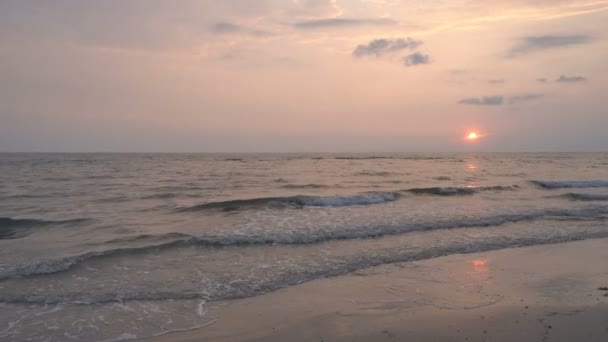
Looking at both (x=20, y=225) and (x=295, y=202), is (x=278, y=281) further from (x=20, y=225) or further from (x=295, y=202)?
(x=295, y=202)

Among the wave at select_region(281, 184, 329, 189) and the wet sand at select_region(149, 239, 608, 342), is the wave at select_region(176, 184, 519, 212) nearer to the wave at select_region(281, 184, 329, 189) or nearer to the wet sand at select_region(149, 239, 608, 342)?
the wave at select_region(281, 184, 329, 189)

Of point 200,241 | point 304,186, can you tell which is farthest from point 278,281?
point 304,186

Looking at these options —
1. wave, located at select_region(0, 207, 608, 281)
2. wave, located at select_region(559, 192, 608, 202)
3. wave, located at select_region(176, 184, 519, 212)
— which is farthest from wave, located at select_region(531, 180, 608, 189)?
wave, located at select_region(0, 207, 608, 281)

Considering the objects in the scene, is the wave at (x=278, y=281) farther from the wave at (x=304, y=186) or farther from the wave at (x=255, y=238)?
the wave at (x=304, y=186)

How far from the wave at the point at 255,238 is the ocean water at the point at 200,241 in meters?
0.05

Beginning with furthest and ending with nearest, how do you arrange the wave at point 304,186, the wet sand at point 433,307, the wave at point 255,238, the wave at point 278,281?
the wave at point 304,186
the wave at point 255,238
the wave at point 278,281
the wet sand at point 433,307

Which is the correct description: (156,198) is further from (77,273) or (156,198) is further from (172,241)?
(77,273)

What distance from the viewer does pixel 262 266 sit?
9.60 metres

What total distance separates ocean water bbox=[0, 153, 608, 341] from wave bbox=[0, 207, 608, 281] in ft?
0.15

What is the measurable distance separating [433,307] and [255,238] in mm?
6453

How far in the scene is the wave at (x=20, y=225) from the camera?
45.0ft

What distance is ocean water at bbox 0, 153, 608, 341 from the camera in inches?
282

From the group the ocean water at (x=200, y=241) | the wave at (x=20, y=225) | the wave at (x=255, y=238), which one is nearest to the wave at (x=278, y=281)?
the ocean water at (x=200, y=241)

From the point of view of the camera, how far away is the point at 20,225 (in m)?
15.1
